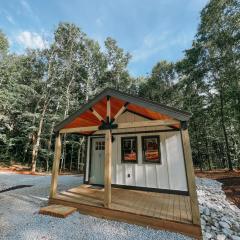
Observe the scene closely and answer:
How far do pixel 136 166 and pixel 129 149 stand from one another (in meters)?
0.70

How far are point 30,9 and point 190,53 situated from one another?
11.2m

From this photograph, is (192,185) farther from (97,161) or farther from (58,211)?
(97,161)

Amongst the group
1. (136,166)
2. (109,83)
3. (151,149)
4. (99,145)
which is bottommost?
(136,166)

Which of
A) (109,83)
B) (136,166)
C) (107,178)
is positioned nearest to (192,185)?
(107,178)

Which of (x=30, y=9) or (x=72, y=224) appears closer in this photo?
(x=72, y=224)

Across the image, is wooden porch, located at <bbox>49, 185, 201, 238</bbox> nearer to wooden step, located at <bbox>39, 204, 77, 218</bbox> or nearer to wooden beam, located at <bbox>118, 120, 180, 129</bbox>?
wooden step, located at <bbox>39, 204, 77, 218</bbox>

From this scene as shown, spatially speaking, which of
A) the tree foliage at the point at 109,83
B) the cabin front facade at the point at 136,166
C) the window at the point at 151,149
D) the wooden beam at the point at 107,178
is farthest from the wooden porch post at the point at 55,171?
the tree foliage at the point at 109,83

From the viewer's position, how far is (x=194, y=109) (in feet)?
44.4

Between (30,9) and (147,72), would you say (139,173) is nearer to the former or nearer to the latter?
(30,9)

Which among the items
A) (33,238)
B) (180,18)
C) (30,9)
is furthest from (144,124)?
(30,9)

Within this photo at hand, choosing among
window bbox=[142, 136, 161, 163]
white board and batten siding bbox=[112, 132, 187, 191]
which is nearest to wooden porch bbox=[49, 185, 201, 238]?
white board and batten siding bbox=[112, 132, 187, 191]

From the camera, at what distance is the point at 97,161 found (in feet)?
22.9

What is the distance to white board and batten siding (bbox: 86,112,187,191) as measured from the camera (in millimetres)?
5496

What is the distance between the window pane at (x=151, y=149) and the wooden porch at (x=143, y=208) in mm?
1179
